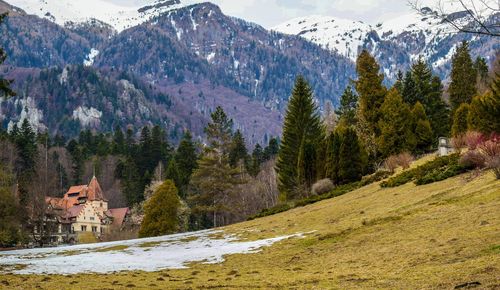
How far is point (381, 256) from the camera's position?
55.5 feet

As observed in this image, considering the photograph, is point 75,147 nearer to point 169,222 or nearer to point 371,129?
point 169,222

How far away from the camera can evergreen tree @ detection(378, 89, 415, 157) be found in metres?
52.3

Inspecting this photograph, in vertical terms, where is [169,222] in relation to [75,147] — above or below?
below

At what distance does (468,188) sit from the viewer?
86.9 ft

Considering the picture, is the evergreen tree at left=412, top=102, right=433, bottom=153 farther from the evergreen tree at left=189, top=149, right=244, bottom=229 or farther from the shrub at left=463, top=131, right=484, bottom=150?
the evergreen tree at left=189, top=149, right=244, bottom=229

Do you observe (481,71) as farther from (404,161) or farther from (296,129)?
(404,161)

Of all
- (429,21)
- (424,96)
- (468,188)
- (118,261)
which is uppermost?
(424,96)

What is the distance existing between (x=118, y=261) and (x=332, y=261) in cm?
1071

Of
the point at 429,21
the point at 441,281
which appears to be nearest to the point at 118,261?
the point at 441,281

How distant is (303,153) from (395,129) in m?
9.23

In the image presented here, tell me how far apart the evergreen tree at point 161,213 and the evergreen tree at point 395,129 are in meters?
21.8

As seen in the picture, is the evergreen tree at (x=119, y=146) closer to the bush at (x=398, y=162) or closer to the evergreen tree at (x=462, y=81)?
the evergreen tree at (x=462, y=81)

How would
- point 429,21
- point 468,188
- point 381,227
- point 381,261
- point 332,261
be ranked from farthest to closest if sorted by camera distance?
point 468,188
point 381,227
point 332,261
point 381,261
point 429,21

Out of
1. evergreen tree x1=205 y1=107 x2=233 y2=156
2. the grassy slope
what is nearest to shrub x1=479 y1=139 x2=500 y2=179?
the grassy slope
